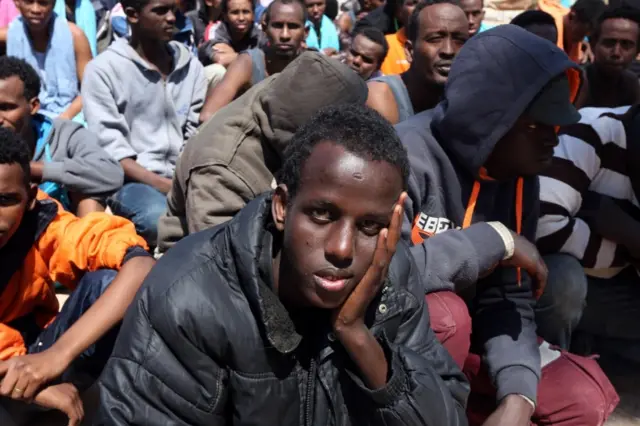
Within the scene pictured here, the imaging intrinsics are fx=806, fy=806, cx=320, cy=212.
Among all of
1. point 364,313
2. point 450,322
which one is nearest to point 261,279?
point 364,313

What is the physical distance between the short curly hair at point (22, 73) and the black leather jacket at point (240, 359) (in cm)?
187

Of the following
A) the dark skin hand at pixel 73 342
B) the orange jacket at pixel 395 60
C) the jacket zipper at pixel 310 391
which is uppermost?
the jacket zipper at pixel 310 391

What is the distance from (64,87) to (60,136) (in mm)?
1264

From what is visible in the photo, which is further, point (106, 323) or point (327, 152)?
point (106, 323)

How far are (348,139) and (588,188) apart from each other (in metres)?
1.85

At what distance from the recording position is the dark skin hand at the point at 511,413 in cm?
250

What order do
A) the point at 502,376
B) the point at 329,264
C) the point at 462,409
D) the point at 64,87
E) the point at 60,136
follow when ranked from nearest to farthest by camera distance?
the point at 329,264
the point at 462,409
the point at 502,376
the point at 60,136
the point at 64,87

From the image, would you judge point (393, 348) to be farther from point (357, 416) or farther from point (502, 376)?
point (502, 376)

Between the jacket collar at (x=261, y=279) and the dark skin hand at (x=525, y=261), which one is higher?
the jacket collar at (x=261, y=279)

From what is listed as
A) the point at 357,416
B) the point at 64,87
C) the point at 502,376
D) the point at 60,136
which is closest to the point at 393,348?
the point at 357,416

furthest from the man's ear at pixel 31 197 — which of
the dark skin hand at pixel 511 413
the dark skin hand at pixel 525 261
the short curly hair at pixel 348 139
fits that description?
the dark skin hand at pixel 511 413

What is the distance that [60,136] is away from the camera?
3713mm

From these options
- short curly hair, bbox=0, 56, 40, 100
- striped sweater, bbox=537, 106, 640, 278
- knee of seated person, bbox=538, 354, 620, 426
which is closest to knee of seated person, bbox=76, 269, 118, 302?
short curly hair, bbox=0, 56, 40, 100

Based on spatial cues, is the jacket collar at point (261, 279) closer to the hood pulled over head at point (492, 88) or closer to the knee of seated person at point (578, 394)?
the hood pulled over head at point (492, 88)
